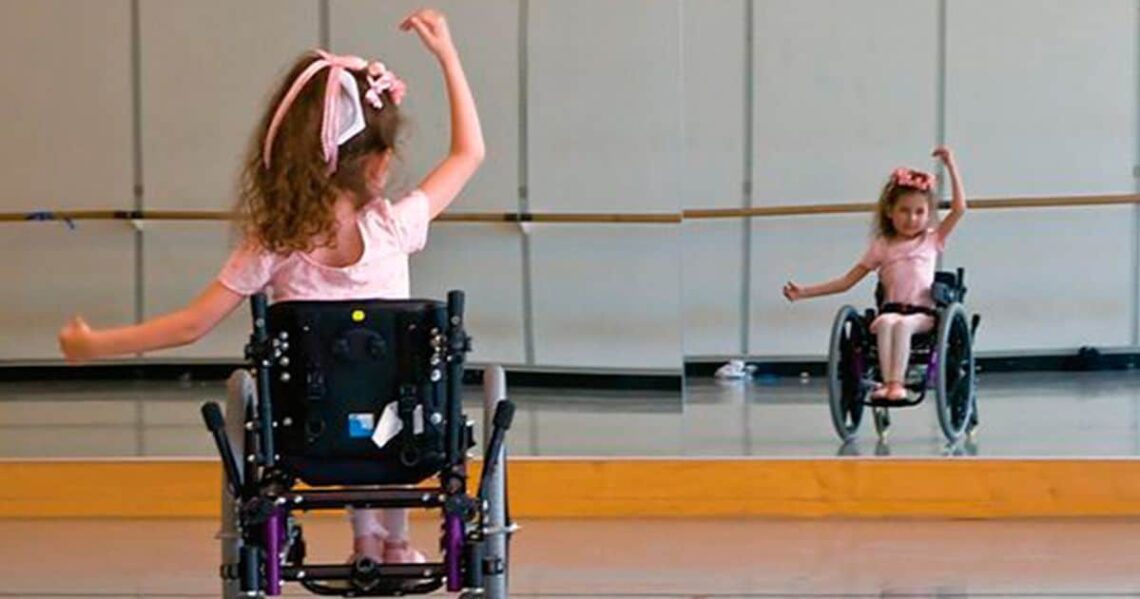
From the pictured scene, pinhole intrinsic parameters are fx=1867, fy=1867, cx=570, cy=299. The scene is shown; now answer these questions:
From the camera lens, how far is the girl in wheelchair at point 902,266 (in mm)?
5672

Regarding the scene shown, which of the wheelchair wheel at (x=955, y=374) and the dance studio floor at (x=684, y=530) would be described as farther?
the wheelchair wheel at (x=955, y=374)

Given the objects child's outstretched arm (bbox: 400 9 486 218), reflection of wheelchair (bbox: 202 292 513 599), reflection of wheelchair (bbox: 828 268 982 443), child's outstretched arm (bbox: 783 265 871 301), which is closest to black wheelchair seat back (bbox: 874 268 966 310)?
reflection of wheelchair (bbox: 828 268 982 443)

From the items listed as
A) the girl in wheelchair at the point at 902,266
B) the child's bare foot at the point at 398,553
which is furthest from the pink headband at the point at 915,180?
the child's bare foot at the point at 398,553

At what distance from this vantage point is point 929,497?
16.1 feet

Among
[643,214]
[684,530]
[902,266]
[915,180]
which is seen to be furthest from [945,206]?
[684,530]

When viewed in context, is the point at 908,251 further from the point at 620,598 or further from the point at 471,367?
the point at 620,598

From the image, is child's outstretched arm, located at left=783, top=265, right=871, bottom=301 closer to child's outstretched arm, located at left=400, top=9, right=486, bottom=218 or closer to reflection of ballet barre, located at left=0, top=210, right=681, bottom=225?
reflection of ballet barre, located at left=0, top=210, right=681, bottom=225

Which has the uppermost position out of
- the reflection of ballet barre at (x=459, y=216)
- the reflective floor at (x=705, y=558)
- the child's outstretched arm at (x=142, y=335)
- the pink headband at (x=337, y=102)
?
the pink headband at (x=337, y=102)

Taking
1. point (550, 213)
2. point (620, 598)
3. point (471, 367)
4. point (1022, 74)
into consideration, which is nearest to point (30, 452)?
point (471, 367)

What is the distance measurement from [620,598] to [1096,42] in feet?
14.1

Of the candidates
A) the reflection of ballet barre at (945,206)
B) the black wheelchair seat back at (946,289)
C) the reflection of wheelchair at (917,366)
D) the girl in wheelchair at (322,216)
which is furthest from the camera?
the reflection of ballet barre at (945,206)

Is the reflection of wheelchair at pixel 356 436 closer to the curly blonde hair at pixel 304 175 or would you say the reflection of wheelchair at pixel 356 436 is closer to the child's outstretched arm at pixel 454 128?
the curly blonde hair at pixel 304 175

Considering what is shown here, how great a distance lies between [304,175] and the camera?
9.27 feet

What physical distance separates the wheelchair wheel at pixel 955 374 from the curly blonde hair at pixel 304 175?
9.71 ft
